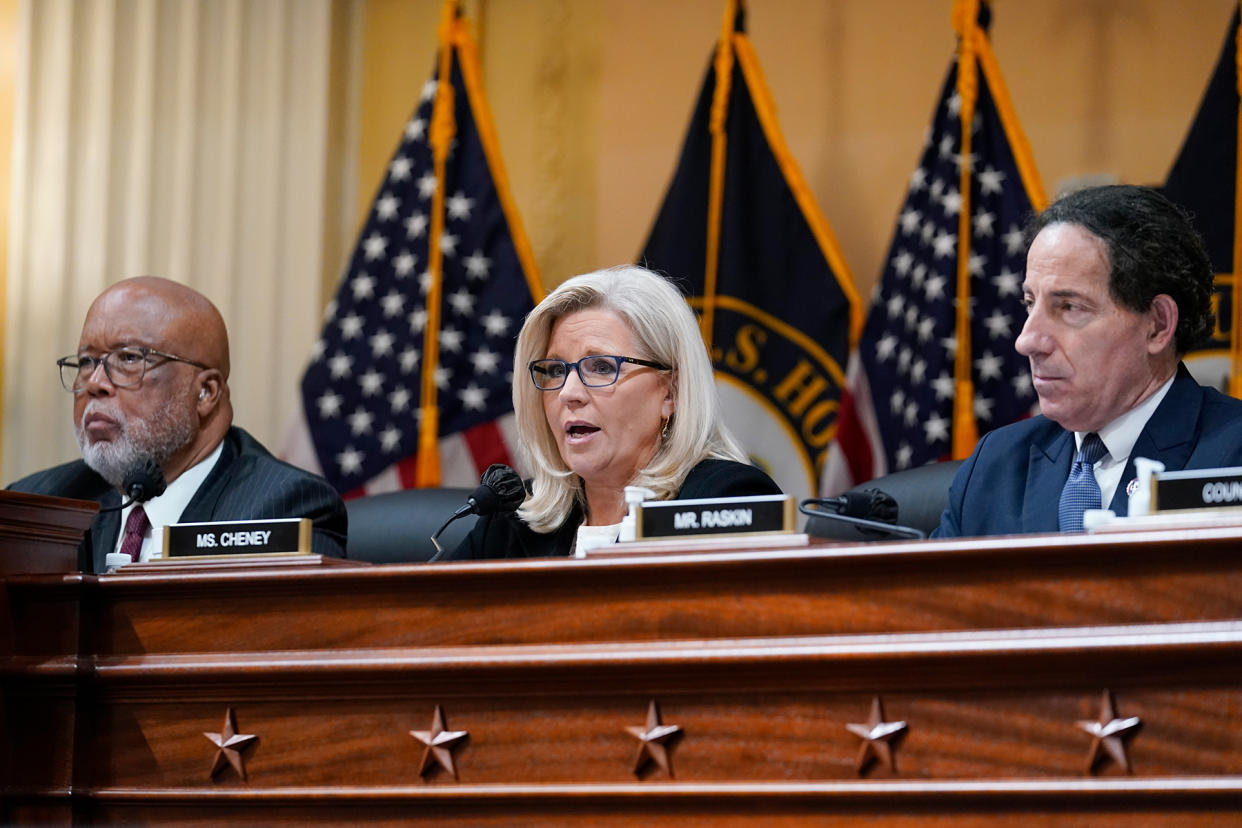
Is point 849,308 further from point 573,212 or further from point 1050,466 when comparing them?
point 1050,466

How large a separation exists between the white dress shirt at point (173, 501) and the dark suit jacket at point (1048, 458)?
158 cm

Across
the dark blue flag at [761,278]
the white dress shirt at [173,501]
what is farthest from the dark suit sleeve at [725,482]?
the dark blue flag at [761,278]

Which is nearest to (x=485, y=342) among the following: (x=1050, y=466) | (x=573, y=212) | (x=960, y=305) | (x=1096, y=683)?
(x=573, y=212)

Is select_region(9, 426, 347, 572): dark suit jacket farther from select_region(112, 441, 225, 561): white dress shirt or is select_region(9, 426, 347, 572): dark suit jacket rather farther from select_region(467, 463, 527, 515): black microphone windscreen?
select_region(467, 463, 527, 515): black microphone windscreen

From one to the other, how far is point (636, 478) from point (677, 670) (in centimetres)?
96

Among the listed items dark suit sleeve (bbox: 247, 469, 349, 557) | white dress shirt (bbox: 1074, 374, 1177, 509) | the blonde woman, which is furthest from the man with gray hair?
dark suit sleeve (bbox: 247, 469, 349, 557)

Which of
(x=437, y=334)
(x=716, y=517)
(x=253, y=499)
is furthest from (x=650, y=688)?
(x=437, y=334)

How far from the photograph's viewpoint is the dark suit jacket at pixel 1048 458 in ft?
7.41

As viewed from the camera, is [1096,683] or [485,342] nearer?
[1096,683]

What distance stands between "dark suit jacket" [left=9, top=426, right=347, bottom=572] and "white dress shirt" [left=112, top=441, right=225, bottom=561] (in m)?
0.02

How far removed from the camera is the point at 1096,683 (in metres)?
1.58

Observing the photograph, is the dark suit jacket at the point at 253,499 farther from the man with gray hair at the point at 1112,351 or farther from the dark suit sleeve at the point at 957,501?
the man with gray hair at the point at 1112,351

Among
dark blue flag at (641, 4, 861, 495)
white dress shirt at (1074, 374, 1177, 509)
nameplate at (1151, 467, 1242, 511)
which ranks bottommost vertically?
nameplate at (1151, 467, 1242, 511)

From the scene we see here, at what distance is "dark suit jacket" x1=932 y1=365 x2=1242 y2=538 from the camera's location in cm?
226
